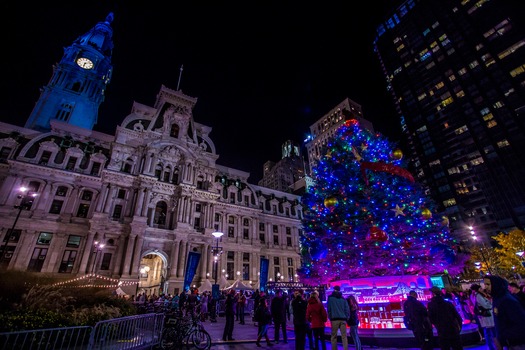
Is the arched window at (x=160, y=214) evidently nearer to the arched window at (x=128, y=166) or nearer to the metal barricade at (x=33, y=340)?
the arched window at (x=128, y=166)

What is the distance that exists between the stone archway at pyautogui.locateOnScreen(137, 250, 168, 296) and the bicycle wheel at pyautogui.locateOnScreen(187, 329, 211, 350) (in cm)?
2291

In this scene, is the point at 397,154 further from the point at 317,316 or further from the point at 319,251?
the point at 317,316

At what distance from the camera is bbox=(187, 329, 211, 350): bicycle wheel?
26.9 feet

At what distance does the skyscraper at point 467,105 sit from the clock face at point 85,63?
82808mm

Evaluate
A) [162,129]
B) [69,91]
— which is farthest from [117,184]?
[69,91]

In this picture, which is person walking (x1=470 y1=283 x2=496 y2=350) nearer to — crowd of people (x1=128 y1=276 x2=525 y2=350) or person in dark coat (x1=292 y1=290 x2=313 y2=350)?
crowd of people (x1=128 y1=276 x2=525 y2=350)

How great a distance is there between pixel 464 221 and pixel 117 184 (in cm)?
7098

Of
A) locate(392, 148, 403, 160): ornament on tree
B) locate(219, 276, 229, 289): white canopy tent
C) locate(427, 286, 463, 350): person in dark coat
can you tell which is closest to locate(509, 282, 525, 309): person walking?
locate(427, 286, 463, 350): person in dark coat

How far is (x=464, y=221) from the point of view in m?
55.9

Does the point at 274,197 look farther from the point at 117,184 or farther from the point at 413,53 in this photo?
the point at 413,53

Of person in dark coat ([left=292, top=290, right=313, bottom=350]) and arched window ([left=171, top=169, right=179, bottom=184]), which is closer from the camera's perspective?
person in dark coat ([left=292, top=290, right=313, bottom=350])

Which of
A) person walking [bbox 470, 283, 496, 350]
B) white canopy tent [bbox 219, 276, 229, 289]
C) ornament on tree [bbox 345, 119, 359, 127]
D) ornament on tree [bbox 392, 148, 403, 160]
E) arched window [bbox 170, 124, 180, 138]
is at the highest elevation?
arched window [bbox 170, 124, 180, 138]

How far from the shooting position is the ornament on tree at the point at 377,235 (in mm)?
10500

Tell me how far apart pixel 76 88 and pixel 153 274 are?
162 ft
